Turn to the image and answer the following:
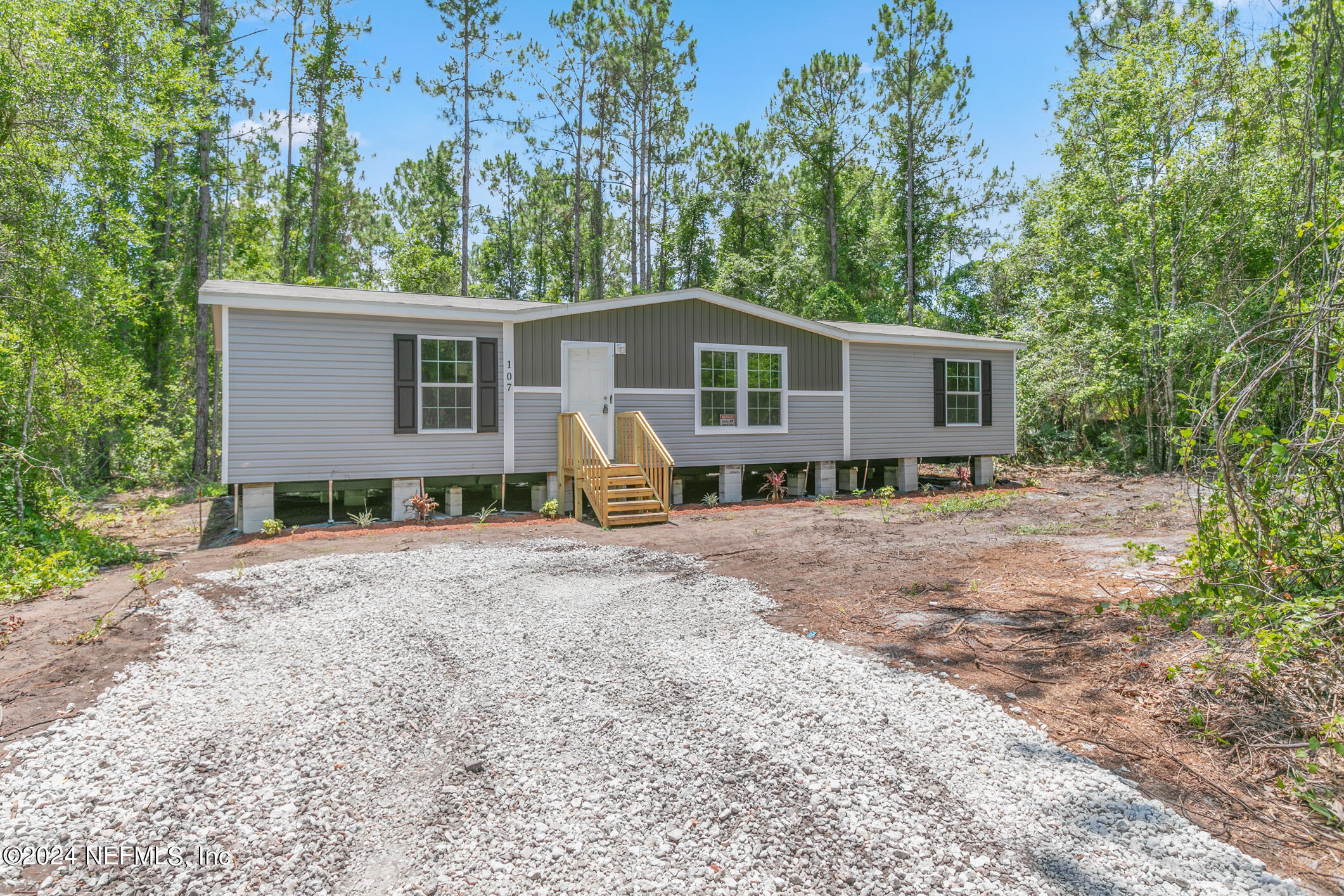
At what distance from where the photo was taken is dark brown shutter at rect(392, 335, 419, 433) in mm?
9188

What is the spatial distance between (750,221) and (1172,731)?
24502 millimetres

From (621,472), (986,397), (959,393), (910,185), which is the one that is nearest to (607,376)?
(621,472)

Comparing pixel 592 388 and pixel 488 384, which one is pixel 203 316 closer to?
pixel 488 384

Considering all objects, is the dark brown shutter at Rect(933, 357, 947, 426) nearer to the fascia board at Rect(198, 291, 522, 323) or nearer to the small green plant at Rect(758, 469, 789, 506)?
the small green plant at Rect(758, 469, 789, 506)

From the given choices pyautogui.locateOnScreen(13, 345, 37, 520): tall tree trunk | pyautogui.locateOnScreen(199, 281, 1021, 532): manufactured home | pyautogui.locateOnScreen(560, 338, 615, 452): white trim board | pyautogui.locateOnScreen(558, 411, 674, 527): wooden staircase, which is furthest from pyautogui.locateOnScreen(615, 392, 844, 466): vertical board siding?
pyautogui.locateOnScreen(13, 345, 37, 520): tall tree trunk

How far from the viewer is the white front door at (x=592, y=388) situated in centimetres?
1038

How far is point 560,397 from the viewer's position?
10.3 metres

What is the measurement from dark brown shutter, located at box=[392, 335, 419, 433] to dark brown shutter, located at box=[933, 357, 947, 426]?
9654 millimetres

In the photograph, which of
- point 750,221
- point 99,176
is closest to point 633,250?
point 750,221

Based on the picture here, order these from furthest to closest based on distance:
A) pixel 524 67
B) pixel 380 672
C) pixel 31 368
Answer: pixel 524 67 < pixel 31 368 < pixel 380 672

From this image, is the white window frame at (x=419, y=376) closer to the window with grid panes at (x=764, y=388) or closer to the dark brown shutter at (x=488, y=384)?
the dark brown shutter at (x=488, y=384)

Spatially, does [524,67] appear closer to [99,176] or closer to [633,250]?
[633,250]

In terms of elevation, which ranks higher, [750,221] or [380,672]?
[750,221]

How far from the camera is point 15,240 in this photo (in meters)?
7.98
